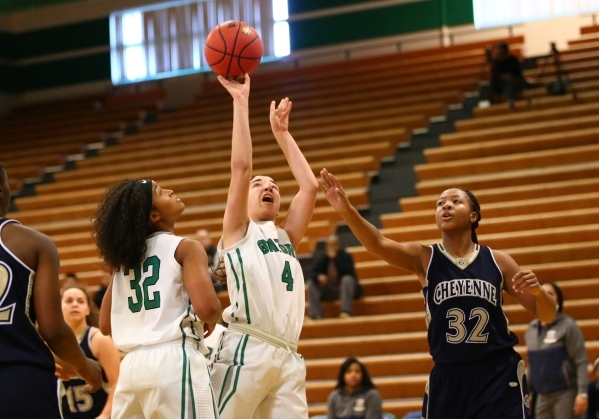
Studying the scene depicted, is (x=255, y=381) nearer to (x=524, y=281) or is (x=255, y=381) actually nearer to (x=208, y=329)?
(x=208, y=329)

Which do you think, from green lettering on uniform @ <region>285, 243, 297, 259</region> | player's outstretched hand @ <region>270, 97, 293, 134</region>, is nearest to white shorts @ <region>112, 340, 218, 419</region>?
green lettering on uniform @ <region>285, 243, 297, 259</region>

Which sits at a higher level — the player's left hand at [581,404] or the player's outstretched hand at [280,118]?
the player's outstretched hand at [280,118]

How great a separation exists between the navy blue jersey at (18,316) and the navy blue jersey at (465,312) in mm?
1949

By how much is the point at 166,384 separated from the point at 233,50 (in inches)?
93.0

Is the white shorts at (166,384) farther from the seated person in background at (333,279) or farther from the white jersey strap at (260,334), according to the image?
the seated person in background at (333,279)

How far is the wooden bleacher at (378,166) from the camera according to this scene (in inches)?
392

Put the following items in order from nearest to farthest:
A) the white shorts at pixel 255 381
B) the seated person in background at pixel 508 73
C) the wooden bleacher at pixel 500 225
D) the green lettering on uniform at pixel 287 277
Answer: the white shorts at pixel 255 381
the green lettering on uniform at pixel 287 277
the wooden bleacher at pixel 500 225
the seated person in background at pixel 508 73

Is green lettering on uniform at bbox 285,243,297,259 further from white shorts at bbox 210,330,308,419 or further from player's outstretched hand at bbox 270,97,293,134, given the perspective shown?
player's outstretched hand at bbox 270,97,293,134

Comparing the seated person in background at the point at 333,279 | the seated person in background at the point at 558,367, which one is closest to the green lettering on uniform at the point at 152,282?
the seated person in background at the point at 558,367

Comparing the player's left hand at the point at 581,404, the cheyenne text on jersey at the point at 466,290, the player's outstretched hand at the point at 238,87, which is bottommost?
the player's left hand at the point at 581,404

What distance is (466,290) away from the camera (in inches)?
175

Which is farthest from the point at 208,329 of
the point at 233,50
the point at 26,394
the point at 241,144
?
the point at 233,50

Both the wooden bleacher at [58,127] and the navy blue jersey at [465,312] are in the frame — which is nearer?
the navy blue jersey at [465,312]

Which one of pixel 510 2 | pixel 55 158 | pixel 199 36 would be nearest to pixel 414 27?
pixel 510 2
